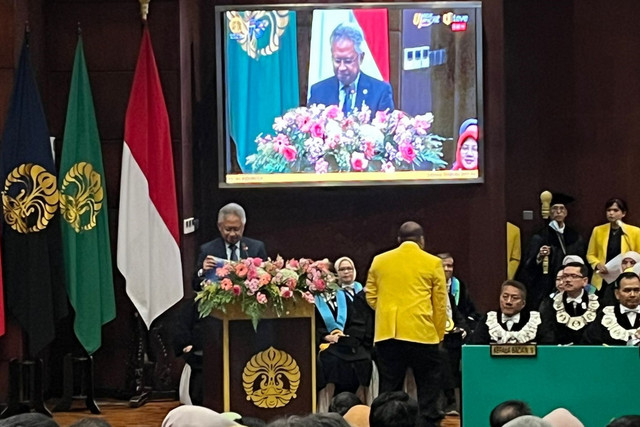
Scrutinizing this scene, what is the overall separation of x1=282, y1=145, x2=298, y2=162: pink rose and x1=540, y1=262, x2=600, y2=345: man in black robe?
271 cm

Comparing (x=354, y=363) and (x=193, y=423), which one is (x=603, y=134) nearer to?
(x=354, y=363)

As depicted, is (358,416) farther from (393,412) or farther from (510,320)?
(510,320)

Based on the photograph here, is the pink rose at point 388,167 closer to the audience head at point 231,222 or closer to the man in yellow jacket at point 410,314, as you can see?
the audience head at point 231,222

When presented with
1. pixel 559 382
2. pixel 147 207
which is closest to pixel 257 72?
pixel 147 207

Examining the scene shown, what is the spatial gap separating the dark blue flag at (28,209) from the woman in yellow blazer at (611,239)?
14.5ft

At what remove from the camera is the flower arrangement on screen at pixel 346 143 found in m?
9.42

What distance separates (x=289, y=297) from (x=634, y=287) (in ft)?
6.48

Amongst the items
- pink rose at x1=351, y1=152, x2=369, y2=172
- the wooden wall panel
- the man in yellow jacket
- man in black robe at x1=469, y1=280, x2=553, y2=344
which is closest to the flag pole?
Result: the wooden wall panel

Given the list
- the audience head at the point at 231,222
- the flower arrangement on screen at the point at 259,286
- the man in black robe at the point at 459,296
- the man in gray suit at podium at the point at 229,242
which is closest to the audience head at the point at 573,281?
the man in black robe at the point at 459,296

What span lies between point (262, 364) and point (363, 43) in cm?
368

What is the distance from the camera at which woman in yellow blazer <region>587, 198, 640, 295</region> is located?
32.7 ft

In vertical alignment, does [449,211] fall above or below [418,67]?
below

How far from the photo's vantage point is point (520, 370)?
5863 millimetres

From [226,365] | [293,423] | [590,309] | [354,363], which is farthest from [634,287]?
[293,423]
